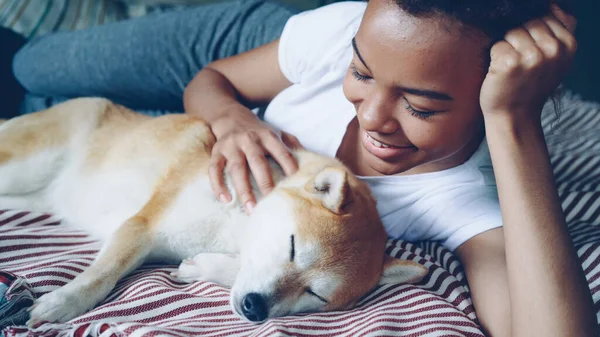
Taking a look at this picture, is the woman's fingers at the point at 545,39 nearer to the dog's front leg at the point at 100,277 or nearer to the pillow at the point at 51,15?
the dog's front leg at the point at 100,277

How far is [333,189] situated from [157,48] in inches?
46.7

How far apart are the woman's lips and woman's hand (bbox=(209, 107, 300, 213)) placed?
26 centimetres

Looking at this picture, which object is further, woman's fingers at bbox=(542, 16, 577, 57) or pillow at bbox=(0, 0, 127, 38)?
pillow at bbox=(0, 0, 127, 38)

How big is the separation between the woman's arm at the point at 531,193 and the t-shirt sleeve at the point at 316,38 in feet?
1.84

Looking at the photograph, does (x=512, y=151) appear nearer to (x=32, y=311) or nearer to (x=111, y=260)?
(x=111, y=260)

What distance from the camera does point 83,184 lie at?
62.2 inches

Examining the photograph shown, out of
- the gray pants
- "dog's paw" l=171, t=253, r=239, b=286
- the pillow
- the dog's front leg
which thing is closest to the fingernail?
"dog's paw" l=171, t=253, r=239, b=286

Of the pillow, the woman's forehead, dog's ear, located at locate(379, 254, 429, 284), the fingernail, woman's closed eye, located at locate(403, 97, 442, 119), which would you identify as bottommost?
dog's ear, located at locate(379, 254, 429, 284)

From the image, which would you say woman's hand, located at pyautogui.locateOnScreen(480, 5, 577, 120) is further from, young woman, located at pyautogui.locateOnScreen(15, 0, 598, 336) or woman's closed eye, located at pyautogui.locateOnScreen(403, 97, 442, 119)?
woman's closed eye, located at pyautogui.locateOnScreen(403, 97, 442, 119)

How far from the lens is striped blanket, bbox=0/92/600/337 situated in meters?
0.95

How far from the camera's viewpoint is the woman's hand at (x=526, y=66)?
962 millimetres

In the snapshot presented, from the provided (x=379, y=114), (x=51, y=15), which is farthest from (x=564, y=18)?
(x=51, y=15)

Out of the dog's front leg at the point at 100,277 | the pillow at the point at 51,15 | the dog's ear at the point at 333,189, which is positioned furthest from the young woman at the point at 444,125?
the pillow at the point at 51,15

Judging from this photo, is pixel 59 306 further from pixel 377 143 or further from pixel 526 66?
pixel 526 66
